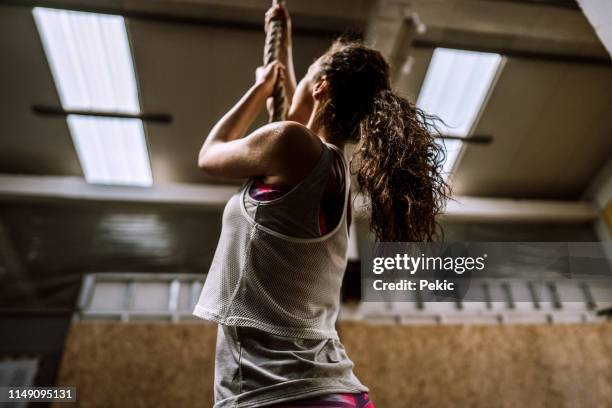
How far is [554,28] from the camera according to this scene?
3.21m

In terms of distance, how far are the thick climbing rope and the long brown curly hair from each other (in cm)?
18

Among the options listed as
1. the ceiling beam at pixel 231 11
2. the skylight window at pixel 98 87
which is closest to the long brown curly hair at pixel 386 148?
Answer: the ceiling beam at pixel 231 11

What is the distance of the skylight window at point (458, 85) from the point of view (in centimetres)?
346

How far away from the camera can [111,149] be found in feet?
12.7

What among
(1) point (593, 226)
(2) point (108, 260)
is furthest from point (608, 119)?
(2) point (108, 260)

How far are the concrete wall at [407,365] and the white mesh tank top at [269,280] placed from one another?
2687mm

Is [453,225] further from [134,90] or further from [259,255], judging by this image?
[259,255]

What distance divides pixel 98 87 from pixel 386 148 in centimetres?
341

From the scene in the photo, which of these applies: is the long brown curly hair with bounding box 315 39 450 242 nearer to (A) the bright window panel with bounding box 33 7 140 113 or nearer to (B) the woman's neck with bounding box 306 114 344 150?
(B) the woman's neck with bounding box 306 114 344 150

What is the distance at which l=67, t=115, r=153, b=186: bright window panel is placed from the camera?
3.67 m

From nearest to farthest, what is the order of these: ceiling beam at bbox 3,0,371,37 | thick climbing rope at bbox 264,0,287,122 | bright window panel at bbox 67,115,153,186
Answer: thick climbing rope at bbox 264,0,287,122 < ceiling beam at bbox 3,0,371,37 < bright window panel at bbox 67,115,153,186

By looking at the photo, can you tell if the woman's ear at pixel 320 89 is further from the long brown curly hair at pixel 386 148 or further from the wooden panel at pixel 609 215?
the wooden panel at pixel 609 215

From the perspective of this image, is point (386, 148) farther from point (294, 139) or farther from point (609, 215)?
point (609, 215)

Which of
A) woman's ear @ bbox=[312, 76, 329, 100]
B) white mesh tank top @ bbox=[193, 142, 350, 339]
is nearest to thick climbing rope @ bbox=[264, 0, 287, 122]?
woman's ear @ bbox=[312, 76, 329, 100]
